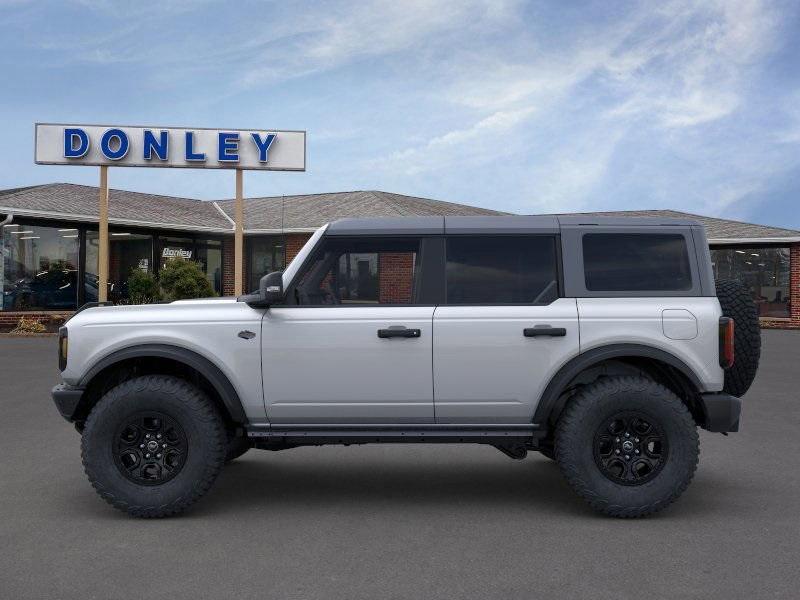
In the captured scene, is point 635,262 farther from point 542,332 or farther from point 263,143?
point 263,143

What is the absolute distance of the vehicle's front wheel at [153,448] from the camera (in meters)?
5.67

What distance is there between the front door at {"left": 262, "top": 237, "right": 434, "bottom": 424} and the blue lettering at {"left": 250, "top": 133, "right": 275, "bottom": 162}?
1924cm

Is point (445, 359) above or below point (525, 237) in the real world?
below

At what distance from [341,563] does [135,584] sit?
107cm

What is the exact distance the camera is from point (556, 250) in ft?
19.5

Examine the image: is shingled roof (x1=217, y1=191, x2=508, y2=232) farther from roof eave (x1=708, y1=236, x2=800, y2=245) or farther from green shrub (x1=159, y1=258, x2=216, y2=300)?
roof eave (x1=708, y1=236, x2=800, y2=245)

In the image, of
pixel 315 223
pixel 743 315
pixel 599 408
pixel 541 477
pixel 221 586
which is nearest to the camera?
pixel 221 586

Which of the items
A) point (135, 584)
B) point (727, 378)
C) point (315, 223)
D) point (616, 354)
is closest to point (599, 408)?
point (616, 354)

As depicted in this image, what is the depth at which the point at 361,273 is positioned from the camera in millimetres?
5949

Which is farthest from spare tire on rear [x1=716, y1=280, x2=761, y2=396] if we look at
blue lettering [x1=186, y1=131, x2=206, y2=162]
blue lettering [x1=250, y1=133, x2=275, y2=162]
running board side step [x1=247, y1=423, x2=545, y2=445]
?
blue lettering [x1=186, y1=131, x2=206, y2=162]

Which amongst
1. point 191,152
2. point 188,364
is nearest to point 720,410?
point 188,364

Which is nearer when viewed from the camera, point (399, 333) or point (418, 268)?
point (399, 333)

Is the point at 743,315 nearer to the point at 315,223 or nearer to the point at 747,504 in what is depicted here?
the point at 747,504

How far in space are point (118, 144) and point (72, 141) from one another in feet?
4.09
